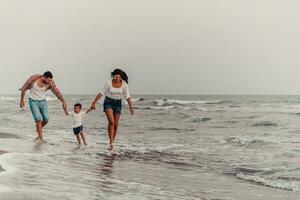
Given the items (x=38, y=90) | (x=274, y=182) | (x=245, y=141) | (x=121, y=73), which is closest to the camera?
(x=274, y=182)

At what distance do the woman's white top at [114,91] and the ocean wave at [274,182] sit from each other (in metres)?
3.60

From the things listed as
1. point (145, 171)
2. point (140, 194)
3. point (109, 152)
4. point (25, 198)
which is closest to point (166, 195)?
point (140, 194)

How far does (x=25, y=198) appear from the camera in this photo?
371cm

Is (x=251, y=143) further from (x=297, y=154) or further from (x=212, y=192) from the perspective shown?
(x=212, y=192)

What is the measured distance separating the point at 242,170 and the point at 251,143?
4.75 meters

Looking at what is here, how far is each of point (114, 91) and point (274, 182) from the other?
4278 millimetres

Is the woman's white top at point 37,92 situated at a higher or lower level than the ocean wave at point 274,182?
higher

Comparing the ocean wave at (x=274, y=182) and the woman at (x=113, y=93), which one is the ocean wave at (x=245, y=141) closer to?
the woman at (x=113, y=93)

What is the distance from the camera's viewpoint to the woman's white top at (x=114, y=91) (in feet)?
32.1

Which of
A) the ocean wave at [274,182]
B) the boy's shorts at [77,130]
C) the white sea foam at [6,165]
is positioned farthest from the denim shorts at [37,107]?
the ocean wave at [274,182]

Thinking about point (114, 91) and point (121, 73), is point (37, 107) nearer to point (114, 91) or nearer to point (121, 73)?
point (114, 91)

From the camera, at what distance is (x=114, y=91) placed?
980 centimetres

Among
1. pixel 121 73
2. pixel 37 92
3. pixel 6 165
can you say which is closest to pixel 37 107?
pixel 37 92

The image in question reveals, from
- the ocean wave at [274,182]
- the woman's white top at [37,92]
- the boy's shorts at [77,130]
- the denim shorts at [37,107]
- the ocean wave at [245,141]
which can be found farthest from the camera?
the ocean wave at [245,141]
